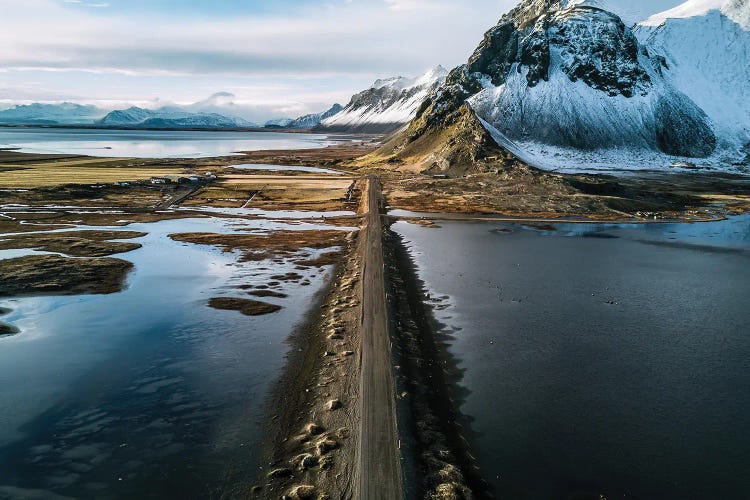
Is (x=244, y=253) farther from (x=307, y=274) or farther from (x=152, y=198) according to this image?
(x=152, y=198)

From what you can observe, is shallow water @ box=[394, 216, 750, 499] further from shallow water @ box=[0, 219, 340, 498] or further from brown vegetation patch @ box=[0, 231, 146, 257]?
brown vegetation patch @ box=[0, 231, 146, 257]

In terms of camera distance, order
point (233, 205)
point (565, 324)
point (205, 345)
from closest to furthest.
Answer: point (205, 345) → point (565, 324) → point (233, 205)

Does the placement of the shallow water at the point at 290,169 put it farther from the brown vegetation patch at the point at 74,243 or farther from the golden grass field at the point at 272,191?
the brown vegetation patch at the point at 74,243

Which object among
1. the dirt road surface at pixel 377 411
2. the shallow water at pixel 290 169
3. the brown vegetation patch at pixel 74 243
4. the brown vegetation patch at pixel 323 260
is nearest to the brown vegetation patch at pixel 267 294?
the dirt road surface at pixel 377 411

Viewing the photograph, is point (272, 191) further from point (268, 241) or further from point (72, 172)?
point (72, 172)

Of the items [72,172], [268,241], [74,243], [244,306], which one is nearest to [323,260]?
[268,241]

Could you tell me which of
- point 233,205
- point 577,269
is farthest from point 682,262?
point 233,205
